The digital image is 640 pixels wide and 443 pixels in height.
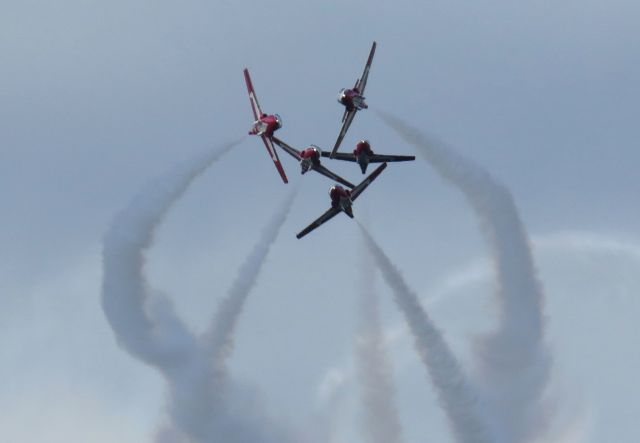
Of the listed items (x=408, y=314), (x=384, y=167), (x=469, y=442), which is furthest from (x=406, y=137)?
(x=469, y=442)

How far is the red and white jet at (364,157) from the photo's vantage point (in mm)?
Result: 65312

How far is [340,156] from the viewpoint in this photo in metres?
65.8

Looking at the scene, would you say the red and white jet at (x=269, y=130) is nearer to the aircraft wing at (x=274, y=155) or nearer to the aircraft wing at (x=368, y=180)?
the aircraft wing at (x=274, y=155)

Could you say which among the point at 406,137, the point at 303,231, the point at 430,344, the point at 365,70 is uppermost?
the point at 365,70

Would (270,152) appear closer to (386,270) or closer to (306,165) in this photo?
(306,165)

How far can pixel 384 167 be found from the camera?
65625mm

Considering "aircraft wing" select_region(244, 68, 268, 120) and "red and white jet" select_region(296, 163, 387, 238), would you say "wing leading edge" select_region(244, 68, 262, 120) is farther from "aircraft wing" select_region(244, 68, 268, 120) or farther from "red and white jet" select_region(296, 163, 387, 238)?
"red and white jet" select_region(296, 163, 387, 238)

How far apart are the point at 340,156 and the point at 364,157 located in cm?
166

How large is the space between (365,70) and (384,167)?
7.83 metres

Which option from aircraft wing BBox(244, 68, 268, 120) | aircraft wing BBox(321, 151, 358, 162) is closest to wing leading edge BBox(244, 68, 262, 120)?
aircraft wing BBox(244, 68, 268, 120)

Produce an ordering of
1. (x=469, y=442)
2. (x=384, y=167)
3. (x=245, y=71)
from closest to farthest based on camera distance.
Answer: (x=469, y=442)
(x=384, y=167)
(x=245, y=71)

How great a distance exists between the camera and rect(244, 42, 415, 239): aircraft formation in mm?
64250

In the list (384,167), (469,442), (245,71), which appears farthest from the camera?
(245,71)

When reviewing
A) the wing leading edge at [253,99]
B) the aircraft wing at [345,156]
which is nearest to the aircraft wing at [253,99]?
the wing leading edge at [253,99]
